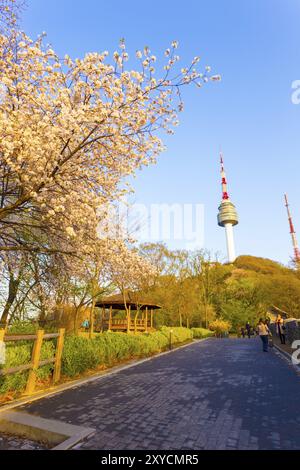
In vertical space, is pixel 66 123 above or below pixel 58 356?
above

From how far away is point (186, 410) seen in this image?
539cm

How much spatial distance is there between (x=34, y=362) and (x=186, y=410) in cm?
398

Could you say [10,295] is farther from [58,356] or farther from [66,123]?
[66,123]

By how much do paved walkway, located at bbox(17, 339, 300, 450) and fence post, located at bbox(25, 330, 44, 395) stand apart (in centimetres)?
79

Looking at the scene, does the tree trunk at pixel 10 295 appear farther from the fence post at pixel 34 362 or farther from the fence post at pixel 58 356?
the fence post at pixel 34 362

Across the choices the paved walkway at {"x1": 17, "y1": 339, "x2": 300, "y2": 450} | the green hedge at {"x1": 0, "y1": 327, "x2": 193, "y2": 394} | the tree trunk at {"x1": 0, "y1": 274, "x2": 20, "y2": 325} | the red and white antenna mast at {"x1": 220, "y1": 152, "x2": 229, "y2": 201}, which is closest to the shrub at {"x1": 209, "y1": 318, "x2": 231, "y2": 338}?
the green hedge at {"x1": 0, "y1": 327, "x2": 193, "y2": 394}

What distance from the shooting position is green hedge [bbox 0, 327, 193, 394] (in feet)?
21.9

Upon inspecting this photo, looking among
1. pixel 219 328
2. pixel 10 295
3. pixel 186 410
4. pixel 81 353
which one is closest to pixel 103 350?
pixel 81 353

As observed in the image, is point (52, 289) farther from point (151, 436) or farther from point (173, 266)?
point (173, 266)

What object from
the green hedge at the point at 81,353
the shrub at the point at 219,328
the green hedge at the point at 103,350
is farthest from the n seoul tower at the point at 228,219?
the green hedge at the point at 81,353

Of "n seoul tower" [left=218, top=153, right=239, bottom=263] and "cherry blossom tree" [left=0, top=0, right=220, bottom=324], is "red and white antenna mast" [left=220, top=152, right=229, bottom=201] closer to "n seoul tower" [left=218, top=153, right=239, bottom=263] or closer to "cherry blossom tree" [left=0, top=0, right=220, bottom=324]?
"n seoul tower" [left=218, top=153, right=239, bottom=263]
